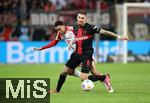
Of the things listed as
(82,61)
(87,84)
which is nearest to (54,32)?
(82,61)

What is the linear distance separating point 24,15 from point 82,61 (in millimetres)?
17124

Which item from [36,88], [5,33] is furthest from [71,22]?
[36,88]

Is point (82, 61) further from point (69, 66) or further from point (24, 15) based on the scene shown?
point (24, 15)

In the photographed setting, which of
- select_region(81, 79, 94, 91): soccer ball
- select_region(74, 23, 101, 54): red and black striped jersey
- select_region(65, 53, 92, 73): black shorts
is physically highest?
select_region(74, 23, 101, 54): red and black striped jersey

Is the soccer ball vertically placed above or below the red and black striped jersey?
below

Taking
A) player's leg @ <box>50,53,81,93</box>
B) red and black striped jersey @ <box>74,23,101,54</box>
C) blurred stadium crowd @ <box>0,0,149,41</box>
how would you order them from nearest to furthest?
red and black striped jersey @ <box>74,23,101,54</box> → player's leg @ <box>50,53,81,93</box> → blurred stadium crowd @ <box>0,0,149,41</box>

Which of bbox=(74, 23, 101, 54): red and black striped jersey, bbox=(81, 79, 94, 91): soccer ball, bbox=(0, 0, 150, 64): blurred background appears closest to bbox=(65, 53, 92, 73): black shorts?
bbox=(74, 23, 101, 54): red and black striped jersey

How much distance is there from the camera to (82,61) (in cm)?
1498

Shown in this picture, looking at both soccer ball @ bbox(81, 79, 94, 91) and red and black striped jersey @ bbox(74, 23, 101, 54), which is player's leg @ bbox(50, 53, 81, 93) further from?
soccer ball @ bbox(81, 79, 94, 91)

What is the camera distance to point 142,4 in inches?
1256

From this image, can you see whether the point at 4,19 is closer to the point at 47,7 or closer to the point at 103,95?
the point at 47,7

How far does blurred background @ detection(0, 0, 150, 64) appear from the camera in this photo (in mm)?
30578

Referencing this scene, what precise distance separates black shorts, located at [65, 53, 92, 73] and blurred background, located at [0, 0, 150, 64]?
1522 centimetres

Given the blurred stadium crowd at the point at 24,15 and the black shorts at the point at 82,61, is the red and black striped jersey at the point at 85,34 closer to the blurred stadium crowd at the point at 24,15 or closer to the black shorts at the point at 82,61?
the black shorts at the point at 82,61
